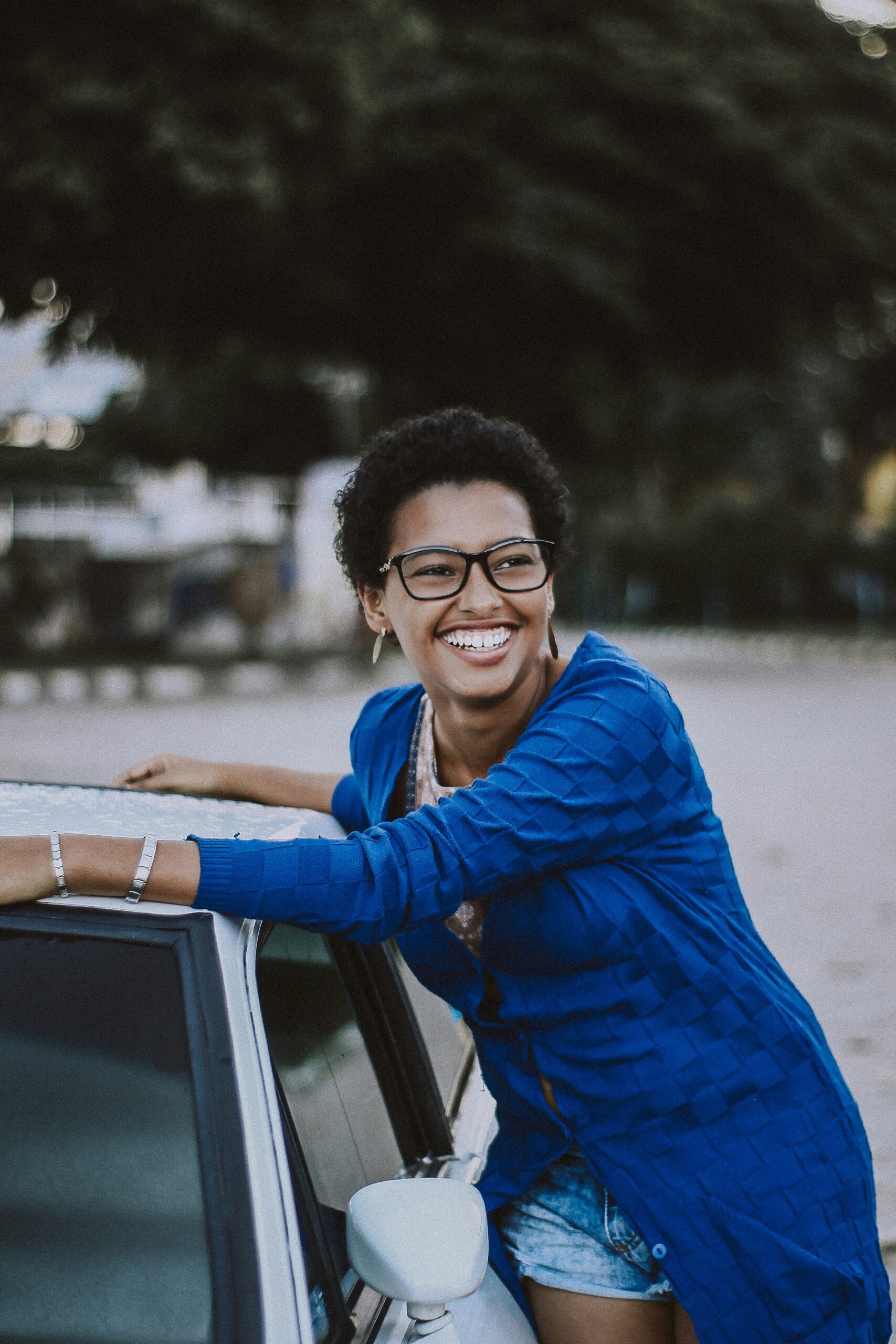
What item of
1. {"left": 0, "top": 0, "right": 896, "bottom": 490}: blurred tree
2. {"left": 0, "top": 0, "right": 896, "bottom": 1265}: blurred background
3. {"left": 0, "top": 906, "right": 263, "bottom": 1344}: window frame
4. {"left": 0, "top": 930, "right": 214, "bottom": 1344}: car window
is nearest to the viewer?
{"left": 0, "top": 906, "right": 263, "bottom": 1344}: window frame

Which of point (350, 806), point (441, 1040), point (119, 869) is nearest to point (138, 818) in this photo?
point (119, 869)

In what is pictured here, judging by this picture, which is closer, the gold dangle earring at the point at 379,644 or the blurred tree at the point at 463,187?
the gold dangle earring at the point at 379,644

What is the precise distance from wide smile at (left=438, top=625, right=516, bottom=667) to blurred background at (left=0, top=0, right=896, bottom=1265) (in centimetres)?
64

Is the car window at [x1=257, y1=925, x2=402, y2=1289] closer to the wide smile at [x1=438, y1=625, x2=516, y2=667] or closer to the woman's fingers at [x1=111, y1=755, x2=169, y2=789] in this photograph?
the wide smile at [x1=438, y1=625, x2=516, y2=667]

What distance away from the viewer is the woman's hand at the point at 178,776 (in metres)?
2.45

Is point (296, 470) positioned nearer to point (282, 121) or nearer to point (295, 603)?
point (295, 603)

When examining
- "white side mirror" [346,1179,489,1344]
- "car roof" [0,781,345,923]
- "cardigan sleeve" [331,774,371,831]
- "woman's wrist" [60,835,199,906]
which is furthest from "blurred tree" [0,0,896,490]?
"white side mirror" [346,1179,489,1344]

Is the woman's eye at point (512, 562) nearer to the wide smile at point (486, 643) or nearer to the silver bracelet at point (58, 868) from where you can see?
the wide smile at point (486, 643)

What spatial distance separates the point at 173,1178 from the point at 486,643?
836 millimetres

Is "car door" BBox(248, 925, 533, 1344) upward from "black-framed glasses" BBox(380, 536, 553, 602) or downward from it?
downward

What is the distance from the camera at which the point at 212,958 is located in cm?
146

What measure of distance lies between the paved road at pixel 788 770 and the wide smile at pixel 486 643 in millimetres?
2738

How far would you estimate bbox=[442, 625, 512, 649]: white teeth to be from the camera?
1922 mm

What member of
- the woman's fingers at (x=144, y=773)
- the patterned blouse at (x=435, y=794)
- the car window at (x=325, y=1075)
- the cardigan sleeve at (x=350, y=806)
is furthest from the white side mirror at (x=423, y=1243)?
the woman's fingers at (x=144, y=773)
